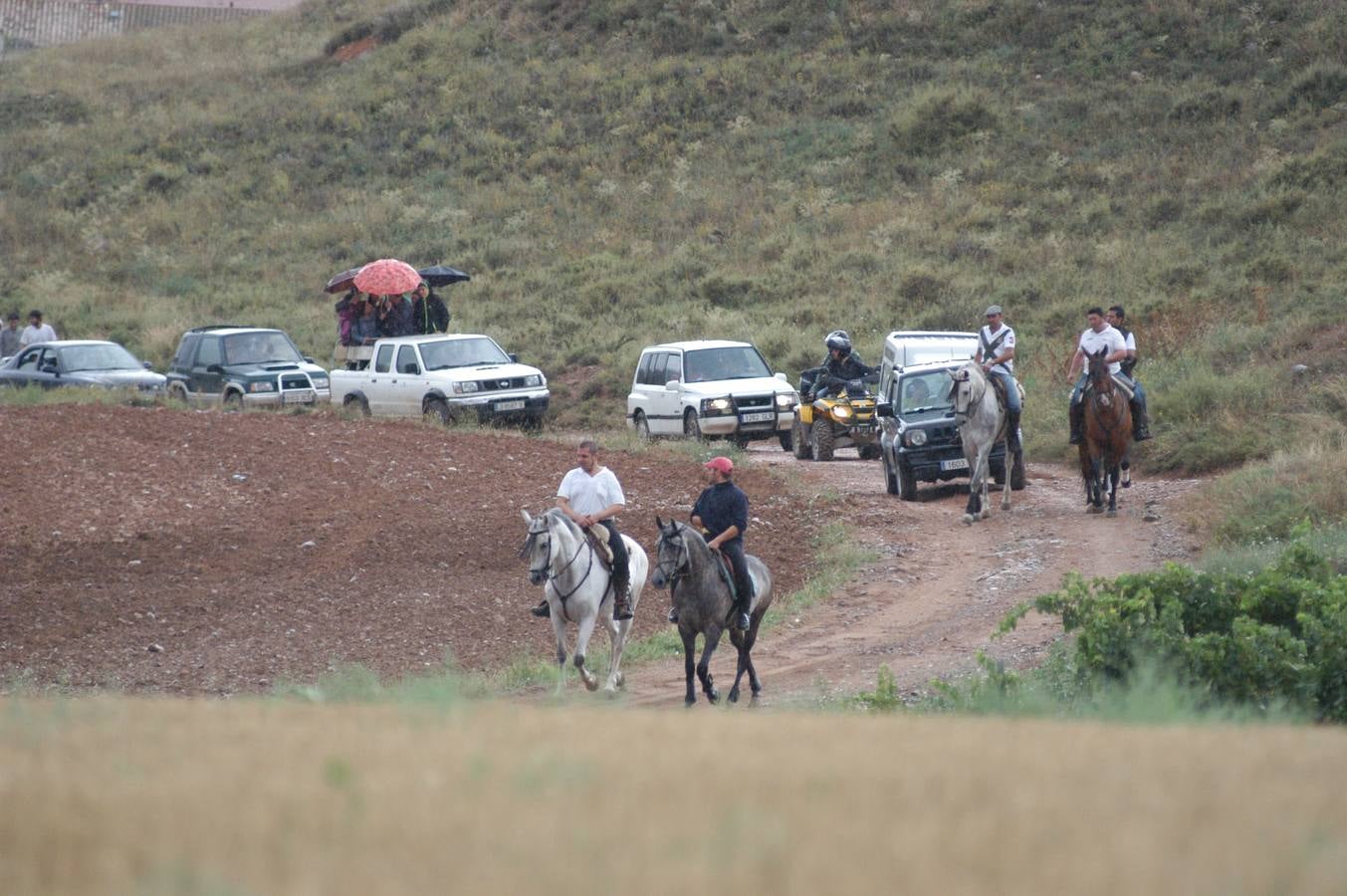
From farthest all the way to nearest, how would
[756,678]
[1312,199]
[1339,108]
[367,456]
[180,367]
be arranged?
[1339,108]
[1312,199]
[180,367]
[367,456]
[756,678]

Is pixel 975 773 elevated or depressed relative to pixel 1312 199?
depressed

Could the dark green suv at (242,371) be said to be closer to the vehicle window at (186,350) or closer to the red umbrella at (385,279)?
the vehicle window at (186,350)

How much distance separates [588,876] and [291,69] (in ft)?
217

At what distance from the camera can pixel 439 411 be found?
27875mm

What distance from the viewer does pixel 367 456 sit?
2200 centimetres

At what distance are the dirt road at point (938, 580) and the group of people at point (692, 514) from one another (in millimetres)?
822

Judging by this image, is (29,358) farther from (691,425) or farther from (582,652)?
(582,652)

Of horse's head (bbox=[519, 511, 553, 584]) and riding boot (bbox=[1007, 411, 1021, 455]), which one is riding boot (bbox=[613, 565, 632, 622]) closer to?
horse's head (bbox=[519, 511, 553, 584])

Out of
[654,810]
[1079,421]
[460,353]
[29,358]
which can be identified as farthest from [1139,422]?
[29,358]

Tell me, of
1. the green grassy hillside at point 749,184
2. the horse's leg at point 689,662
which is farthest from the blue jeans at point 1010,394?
the horse's leg at point 689,662

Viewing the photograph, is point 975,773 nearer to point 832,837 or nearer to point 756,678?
point 832,837

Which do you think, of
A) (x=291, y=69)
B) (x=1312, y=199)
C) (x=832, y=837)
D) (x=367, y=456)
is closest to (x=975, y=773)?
(x=832, y=837)

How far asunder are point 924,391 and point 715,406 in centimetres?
555

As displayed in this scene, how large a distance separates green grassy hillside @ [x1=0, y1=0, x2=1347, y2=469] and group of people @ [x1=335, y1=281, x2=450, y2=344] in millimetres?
3791
